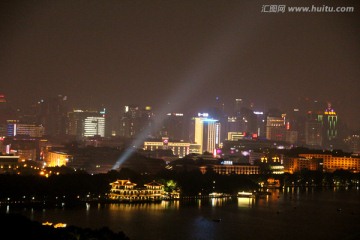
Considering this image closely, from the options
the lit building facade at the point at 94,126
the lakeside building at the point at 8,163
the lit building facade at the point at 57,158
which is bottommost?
the lakeside building at the point at 8,163

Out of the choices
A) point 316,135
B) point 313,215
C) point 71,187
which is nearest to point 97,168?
point 71,187

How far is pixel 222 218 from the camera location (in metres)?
12.3

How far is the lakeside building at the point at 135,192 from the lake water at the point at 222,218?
2.13 feet

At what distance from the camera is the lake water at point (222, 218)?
10.6m

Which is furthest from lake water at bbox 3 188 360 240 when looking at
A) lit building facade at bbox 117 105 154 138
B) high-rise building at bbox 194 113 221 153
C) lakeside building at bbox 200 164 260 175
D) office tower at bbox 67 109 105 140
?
lit building facade at bbox 117 105 154 138

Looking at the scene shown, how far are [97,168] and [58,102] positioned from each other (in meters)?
14.5

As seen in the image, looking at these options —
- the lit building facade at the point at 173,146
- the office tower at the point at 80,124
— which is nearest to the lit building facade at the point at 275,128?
the lit building facade at the point at 173,146

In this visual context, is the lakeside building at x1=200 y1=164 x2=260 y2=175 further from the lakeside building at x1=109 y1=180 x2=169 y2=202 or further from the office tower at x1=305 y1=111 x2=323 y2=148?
the office tower at x1=305 y1=111 x2=323 y2=148

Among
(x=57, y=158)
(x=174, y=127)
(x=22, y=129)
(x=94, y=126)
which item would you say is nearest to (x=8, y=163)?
(x=57, y=158)

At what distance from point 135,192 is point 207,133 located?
18996mm

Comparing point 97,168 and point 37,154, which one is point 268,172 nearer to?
point 97,168

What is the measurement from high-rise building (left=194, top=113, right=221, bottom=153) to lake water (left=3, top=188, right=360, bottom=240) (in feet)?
59.6

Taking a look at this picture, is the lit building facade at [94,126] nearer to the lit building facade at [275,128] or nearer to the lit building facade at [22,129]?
the lit building facade at [22,129]

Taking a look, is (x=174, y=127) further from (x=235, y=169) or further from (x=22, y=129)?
(x=235, y=169)
